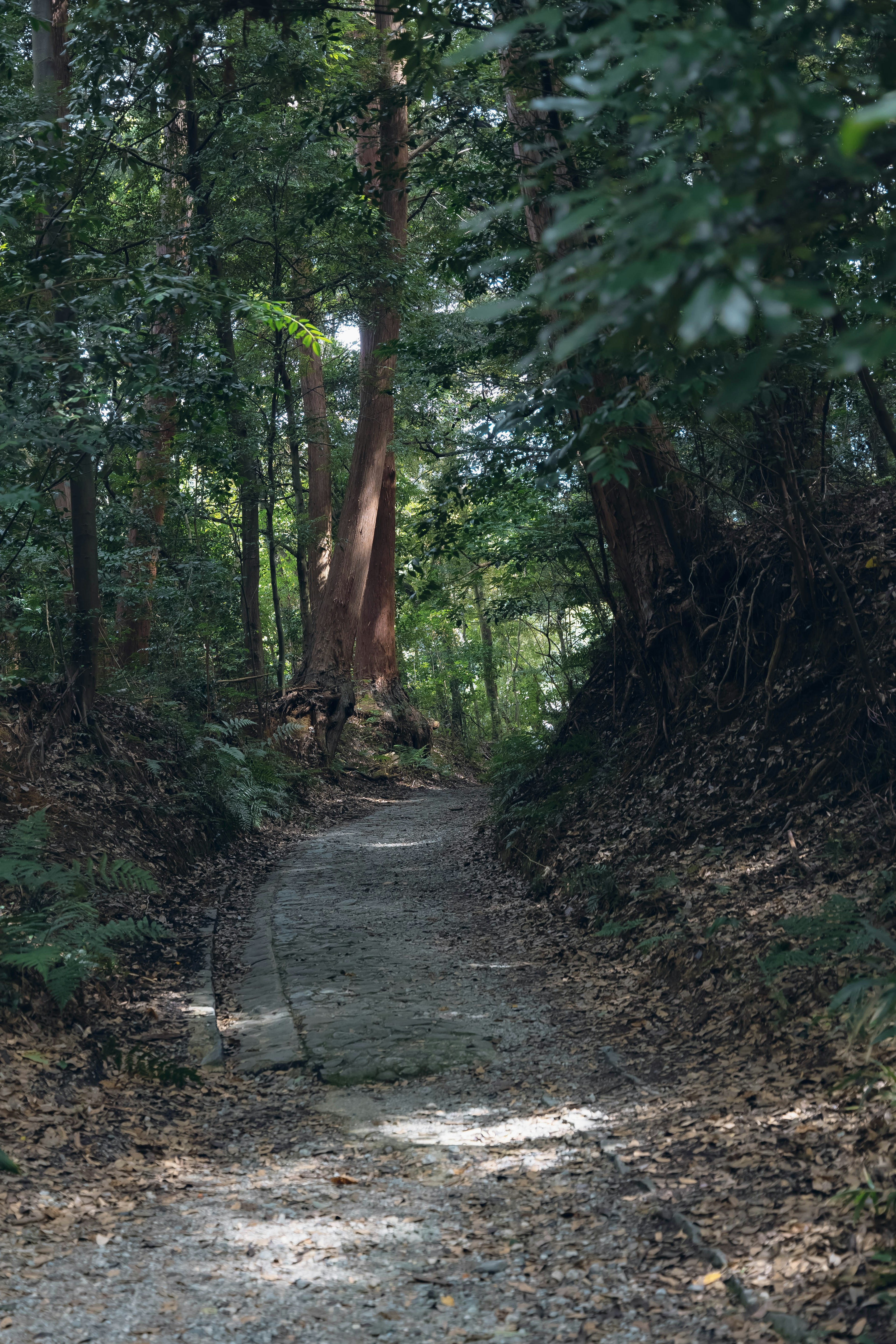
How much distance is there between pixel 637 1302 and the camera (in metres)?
2.93

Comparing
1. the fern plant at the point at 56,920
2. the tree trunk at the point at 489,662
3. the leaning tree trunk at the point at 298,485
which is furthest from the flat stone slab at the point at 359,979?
the tree trunk at the point at 489,662

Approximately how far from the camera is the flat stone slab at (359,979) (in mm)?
5145

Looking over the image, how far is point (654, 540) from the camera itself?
Result: 845cm

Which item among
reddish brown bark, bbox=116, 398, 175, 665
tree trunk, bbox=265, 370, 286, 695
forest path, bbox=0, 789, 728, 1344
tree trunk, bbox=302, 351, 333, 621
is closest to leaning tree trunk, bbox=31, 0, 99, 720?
reddish brown bark, bbox=116, 398, 175, 665

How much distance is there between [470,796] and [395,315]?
8832mm

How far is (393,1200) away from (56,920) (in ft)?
9.35

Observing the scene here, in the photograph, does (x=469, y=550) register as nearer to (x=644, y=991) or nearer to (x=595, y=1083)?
(x=644, y=991)

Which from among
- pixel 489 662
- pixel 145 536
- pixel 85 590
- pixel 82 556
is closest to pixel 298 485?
pixel 145 536

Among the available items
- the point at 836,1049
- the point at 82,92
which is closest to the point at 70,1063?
the point at 836,1049

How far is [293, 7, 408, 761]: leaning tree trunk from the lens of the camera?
1691cm

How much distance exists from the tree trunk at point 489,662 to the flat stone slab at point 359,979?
14401mm

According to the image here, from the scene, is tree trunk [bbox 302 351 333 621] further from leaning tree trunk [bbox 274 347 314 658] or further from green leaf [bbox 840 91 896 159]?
green leaf [bbox 840 91 896 159]

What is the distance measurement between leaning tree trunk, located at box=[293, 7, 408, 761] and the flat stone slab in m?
6.56

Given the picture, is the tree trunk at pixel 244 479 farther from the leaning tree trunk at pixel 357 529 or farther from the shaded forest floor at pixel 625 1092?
the shaded forest floor at pixel 625 1092
